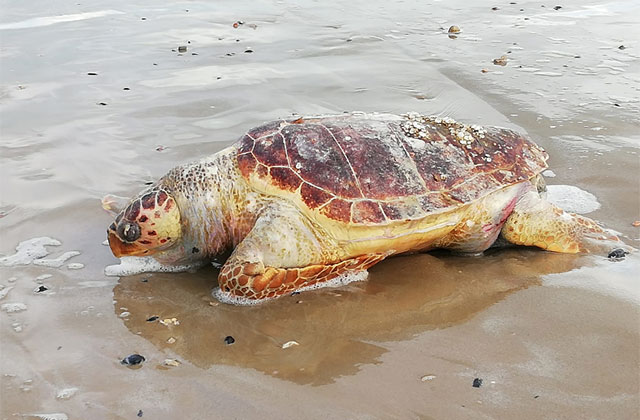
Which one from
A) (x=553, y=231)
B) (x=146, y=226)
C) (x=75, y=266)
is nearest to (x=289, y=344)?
(x=146, y=226)

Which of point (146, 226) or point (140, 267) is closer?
point (146, 226)

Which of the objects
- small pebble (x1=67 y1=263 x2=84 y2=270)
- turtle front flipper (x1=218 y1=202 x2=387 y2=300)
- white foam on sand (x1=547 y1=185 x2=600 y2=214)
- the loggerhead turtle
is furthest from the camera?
white foam on sand (x1=547 y1=185 x2=600 y2=214)

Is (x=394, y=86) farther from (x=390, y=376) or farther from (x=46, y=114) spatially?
(x=390, y=376)

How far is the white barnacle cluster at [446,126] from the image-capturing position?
3555 mm

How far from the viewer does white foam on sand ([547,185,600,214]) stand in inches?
157

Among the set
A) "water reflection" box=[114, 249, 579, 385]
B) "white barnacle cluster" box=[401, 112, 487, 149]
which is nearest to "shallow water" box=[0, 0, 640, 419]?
"water reflection" box=[114, 249, 579, 385]

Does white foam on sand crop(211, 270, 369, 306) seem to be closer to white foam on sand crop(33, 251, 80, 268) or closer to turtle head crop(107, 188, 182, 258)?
turtle head crop(107, 188, 182, 258)

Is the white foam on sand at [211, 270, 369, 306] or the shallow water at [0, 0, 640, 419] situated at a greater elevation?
the shallow water at [0, 0, 640, 419]

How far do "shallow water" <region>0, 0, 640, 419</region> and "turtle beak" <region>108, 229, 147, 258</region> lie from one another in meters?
0.14

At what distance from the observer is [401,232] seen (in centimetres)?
326

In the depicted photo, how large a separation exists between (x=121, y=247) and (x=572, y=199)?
9.29ft

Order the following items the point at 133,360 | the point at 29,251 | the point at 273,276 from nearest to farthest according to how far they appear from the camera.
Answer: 1. the point at 133,360
2. the point at 273,276
3. the point at 29,251

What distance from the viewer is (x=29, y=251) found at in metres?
3.47

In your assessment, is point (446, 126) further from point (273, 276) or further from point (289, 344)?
point (289, 344)
